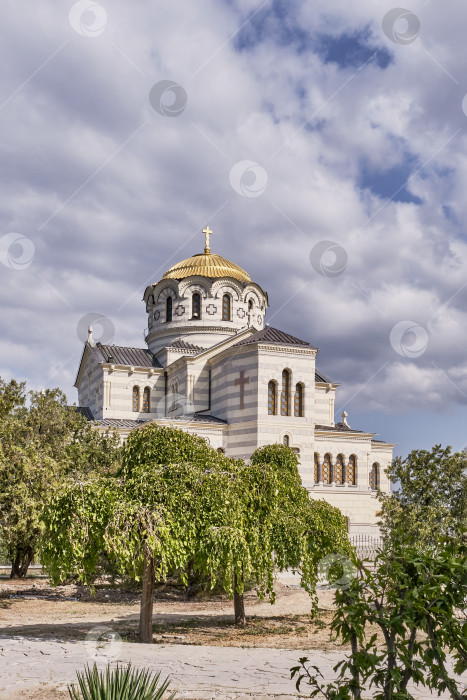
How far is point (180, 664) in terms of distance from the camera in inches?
387

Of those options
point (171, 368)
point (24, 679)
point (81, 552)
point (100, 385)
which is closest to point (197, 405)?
point (171, 368)

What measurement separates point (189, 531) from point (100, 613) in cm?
660

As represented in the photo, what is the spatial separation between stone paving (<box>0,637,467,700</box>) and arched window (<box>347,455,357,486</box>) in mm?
26991

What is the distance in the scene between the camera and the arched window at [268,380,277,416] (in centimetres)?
3444

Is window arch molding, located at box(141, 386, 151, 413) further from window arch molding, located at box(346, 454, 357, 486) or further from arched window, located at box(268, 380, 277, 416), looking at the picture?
window arch molding, located at box(346, 454, 357, 486)

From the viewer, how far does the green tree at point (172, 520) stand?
11.3 meters

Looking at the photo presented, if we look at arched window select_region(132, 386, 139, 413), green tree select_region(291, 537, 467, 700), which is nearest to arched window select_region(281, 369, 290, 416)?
arched window select_region(132, 386, 139, 413)

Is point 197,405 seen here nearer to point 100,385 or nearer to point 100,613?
point 100,385

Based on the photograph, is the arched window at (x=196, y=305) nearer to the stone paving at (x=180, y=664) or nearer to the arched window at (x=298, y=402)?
the arched window at (x=298, y=402)

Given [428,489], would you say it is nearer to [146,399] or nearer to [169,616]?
[169,616]

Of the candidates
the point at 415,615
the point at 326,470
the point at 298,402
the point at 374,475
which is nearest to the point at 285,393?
the point at 298,402

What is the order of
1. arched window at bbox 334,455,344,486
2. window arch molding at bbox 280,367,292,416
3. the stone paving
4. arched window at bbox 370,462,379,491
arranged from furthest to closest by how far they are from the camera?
arched window at bbox 370,462,379,491 < arched window at bbox 334,455,344,486 < window arch molding at bbox 280,367,292,416 < the stone paving

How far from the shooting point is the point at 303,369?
35.1 metres

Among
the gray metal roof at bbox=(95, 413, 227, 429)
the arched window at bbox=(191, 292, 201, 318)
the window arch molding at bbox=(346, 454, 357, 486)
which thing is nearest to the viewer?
the gray metal roof at bbox=(95, 413, 227, 429)
